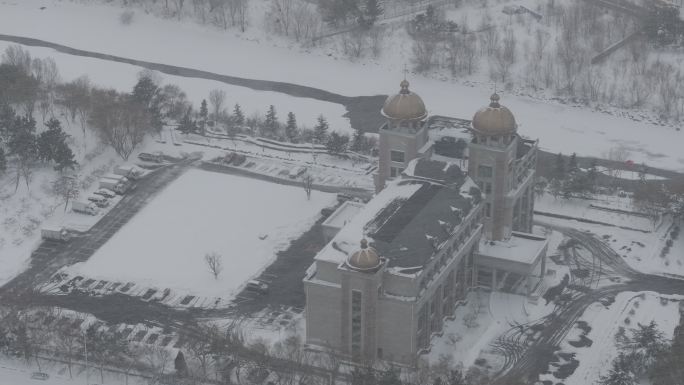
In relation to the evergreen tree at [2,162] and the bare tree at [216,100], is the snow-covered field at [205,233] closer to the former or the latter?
the bare tree at [216,100]

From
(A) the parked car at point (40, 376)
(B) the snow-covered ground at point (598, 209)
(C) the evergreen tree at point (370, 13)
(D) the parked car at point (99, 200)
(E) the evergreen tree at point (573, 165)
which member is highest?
(C) the evergreen tree at point (370, 13)

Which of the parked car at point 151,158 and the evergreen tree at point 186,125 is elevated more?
the evergreen tree at point 186,125

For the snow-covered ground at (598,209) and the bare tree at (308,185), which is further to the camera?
the bare tree at (308,185)

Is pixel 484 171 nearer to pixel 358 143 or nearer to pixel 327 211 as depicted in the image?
pixel 327 211

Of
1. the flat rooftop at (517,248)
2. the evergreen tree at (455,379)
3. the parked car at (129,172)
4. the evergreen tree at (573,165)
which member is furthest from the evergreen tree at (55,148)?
the evergreen tree at (455,379)

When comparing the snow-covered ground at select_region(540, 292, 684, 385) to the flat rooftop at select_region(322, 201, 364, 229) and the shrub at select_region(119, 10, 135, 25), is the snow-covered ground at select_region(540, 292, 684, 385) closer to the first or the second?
the flat rooftop at select_region(322, 201, 364, 229)

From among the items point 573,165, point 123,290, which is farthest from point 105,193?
point 573,165

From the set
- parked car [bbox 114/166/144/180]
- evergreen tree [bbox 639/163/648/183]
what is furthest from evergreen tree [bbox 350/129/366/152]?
evergreen tree [bbox 639/163/648/183]
